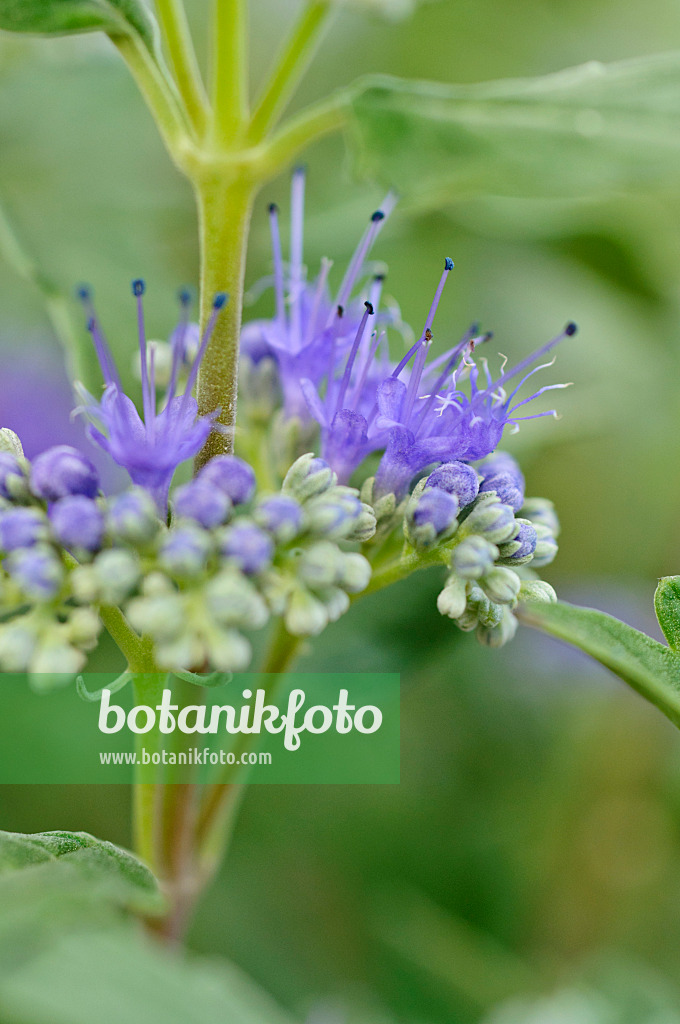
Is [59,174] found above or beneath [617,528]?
above

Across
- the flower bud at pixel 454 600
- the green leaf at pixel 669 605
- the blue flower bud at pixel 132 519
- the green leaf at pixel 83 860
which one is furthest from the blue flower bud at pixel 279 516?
the green leaf at pixel 669 605

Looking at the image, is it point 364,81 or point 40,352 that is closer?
point 364,81

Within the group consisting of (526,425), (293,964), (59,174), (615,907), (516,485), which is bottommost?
(293,964)

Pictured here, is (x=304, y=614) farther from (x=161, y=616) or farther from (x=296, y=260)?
(x=296, y=260)

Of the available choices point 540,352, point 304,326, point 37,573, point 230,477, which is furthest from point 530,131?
point 37,573

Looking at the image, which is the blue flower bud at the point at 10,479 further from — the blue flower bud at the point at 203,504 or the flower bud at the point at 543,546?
the flower bud at the point at 543,546

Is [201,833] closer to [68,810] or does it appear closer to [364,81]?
[68,810]

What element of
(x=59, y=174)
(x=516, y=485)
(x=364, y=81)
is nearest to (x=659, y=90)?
(x=364, y=81)
